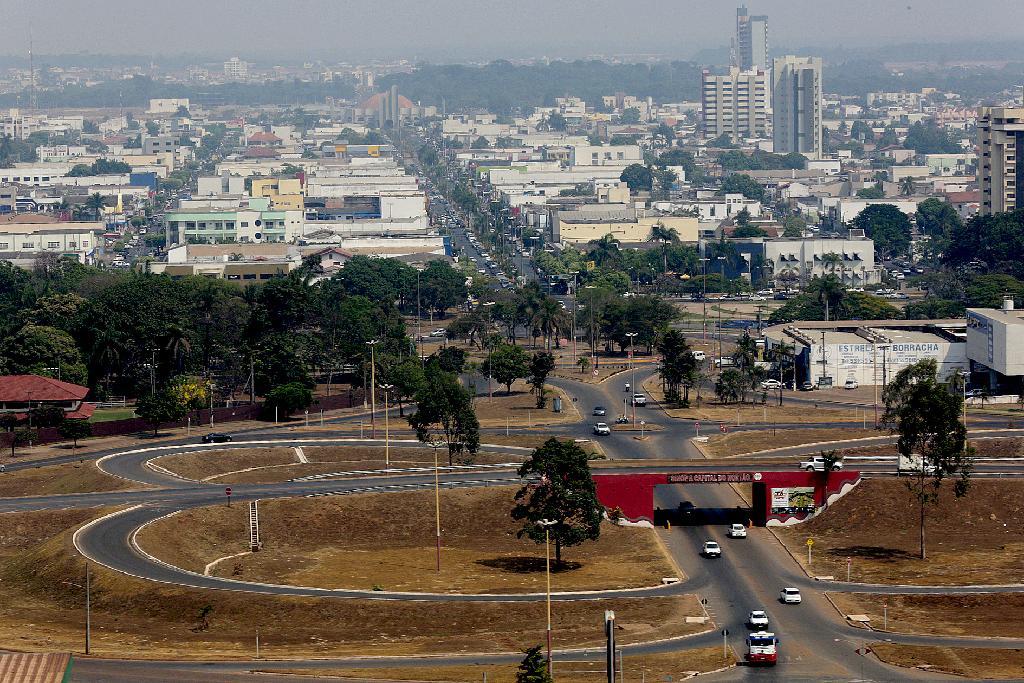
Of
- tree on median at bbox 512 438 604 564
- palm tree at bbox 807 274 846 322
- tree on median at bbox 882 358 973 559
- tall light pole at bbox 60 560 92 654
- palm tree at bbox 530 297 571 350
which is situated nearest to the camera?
tall light pole at bbox 60 560 92 654

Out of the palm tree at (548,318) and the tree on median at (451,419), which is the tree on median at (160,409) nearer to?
the tree on median at (451,419)

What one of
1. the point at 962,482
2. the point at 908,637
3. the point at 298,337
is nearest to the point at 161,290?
the point at 298,337

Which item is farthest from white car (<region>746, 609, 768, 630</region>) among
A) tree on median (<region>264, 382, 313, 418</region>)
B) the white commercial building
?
the white commercial building

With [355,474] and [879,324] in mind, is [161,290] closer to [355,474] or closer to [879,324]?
[355,474]

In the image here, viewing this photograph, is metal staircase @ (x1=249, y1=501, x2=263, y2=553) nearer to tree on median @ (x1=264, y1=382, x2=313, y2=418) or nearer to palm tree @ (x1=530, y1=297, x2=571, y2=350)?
tree on median @ (x1=264, y1=382, x2=313, y2=418)

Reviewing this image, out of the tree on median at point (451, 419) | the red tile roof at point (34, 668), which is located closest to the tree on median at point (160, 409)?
the tree on median at point (451, 419)

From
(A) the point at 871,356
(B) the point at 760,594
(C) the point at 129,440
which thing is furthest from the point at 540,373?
(B) the point at 760,594
